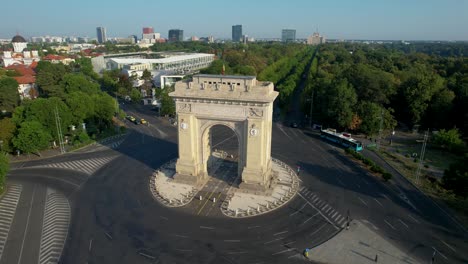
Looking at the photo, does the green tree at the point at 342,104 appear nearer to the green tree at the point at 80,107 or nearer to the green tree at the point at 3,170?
the green tree at the point at 80,107

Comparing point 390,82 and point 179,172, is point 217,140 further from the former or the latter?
point 390,82

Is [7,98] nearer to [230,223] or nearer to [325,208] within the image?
[230,223]

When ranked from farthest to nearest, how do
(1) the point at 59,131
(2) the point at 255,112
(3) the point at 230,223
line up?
(1) the point at 59,131
(2) the point at 255,112
(3) the point at 230,223

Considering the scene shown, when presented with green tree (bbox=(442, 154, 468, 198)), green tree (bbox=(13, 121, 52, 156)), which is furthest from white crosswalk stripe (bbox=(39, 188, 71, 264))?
green tree (bbox=(442, 154, 468, 198))

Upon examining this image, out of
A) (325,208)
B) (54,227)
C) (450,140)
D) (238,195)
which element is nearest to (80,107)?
(54,227)

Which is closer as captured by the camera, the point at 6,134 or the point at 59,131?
the point at 6,134

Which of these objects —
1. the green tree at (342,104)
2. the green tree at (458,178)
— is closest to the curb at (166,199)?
the green tree at (458,178)
